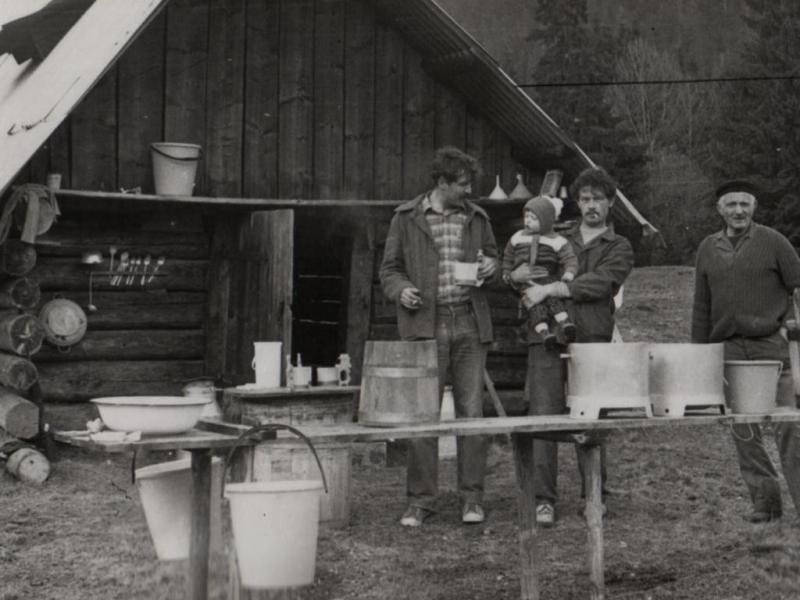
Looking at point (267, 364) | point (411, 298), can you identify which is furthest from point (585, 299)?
point (267, 364)

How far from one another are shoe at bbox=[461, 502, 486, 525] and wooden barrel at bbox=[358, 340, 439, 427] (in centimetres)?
214

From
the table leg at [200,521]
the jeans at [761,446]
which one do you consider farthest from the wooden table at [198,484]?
the jeans at [761,446]

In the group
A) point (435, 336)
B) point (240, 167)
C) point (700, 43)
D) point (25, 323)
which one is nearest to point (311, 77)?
point (240, 167)

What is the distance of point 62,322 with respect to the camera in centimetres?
990

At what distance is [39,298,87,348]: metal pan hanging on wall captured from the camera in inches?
387

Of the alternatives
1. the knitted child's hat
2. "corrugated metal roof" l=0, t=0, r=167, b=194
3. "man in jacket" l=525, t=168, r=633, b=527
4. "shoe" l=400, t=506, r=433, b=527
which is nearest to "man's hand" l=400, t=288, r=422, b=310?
"man in jacket" l=525, t=168, r=633, b=527

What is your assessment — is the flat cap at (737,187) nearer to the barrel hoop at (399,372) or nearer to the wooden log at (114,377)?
the barrel hoop at (399,372)

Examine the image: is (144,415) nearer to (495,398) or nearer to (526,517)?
(526,517)

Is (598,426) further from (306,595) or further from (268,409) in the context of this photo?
(268,409)

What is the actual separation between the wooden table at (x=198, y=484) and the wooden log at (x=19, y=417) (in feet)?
15.0

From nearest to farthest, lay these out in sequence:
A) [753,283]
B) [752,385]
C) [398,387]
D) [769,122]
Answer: [398,387]
[752,385]
[753,283]
[769,122]

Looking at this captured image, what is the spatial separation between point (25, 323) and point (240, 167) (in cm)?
231

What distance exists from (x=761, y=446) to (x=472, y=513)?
5.93 ft

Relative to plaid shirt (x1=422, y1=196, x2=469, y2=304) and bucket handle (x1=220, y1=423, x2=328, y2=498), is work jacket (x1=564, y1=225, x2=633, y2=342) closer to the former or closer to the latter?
plaid shirt (x1=422, y1=196, x2=469, y2=304)
